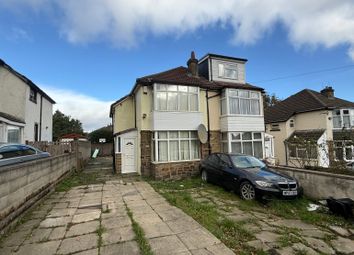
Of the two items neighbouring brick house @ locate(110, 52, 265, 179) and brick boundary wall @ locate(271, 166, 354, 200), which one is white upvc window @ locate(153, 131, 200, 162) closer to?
neighbouring brick house @ locate(110, 52, 265, 179)

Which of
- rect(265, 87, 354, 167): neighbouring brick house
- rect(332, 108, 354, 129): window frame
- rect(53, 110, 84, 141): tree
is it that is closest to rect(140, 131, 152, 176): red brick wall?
rect(265, 87, 354, 167): neighbouring brick house

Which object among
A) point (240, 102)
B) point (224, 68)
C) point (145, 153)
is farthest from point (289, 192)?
point (224, 68)

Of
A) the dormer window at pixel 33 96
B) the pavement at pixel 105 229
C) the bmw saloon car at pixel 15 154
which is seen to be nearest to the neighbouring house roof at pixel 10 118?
the dormer window at pixel 33 96

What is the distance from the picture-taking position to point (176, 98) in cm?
1323

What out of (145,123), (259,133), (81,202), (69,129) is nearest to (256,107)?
(259,133)

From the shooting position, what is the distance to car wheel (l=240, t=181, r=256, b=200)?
7.39m

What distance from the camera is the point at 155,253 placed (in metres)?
3.84

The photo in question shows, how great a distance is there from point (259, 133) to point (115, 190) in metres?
10.4

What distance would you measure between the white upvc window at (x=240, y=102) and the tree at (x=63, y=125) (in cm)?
4572

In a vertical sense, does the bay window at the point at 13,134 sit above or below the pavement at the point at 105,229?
above

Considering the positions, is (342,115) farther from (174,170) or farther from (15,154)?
(15,154)

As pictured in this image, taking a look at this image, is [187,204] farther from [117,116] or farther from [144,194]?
[117,116]

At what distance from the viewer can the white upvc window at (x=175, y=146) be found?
12727 millimetres

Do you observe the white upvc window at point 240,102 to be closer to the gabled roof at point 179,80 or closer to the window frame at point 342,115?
the gabled roof at point 179,80
